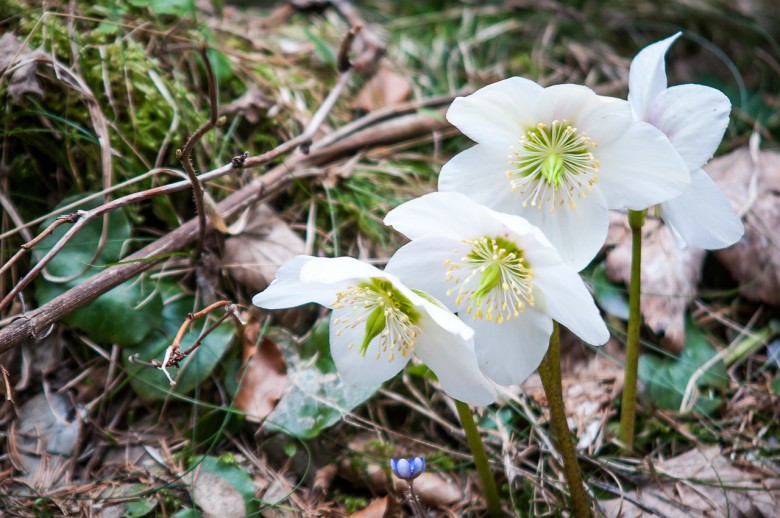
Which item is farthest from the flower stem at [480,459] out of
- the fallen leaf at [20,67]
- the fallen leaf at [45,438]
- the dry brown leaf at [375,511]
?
the fallen leaf at [20,67]

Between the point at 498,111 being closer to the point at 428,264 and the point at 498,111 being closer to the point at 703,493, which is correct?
the point at 428,264

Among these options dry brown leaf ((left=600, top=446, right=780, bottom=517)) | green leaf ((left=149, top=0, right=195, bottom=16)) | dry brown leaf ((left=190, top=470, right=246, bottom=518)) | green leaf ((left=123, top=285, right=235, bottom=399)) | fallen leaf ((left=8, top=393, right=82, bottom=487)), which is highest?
green leaf ((left=149, top=0, right=195, bottom=16))

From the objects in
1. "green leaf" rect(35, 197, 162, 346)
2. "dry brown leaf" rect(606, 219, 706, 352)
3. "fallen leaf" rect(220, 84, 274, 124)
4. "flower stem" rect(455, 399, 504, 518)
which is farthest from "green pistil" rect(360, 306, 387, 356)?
"fallen leaf" rect(220, 84, 274, 124)

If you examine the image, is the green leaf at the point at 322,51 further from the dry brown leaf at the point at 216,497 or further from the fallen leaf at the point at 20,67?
the dry brown leaf at the point at 216,497

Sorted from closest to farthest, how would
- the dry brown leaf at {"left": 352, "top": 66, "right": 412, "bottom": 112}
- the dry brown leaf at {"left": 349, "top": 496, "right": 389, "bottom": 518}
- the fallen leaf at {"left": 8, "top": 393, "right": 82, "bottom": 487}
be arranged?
the dry brown leaf at {"left": 349, "top": 496, "right": 389, "bottom": 518}, the fallen leaf at {"left": 8, "top": 393, "right": 82, "bottom": 487}, the dry brown leaf at {"left": 352, "top": 66, "right": 412, "bottom": 112}

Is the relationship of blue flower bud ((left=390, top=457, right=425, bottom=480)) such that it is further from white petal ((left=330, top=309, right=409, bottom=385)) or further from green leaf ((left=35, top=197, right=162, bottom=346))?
green leaf ((left=35, top=197, right=162, bottom=346))

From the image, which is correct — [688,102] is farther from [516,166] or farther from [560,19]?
[560,19]
